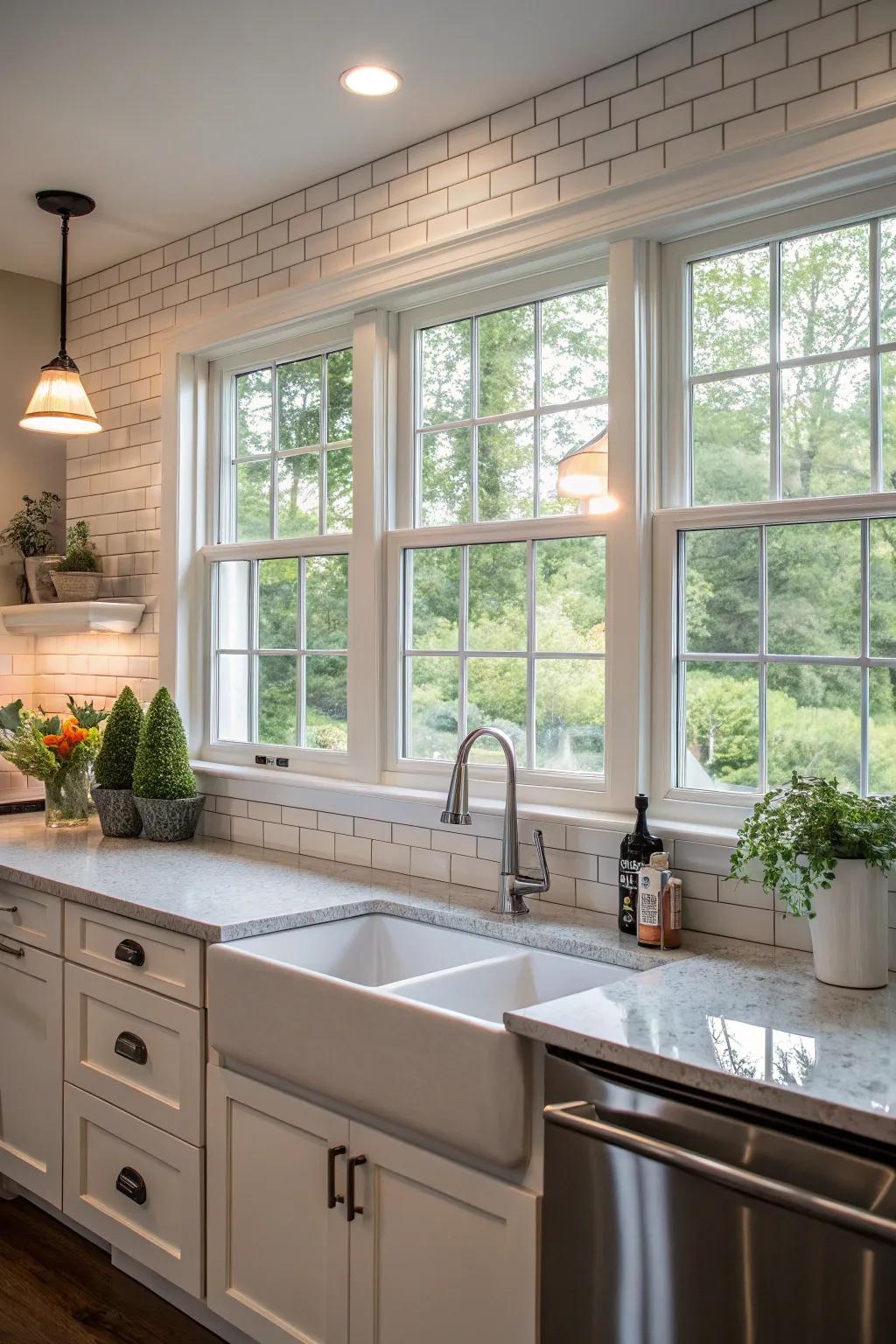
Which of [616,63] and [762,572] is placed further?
[616,63]

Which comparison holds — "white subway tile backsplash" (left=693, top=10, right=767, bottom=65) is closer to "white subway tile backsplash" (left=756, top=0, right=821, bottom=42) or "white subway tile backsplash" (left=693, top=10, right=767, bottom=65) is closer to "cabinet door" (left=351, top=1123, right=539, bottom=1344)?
"white subway tile backsplash" (left=756, top=0, right=821, bottom=42)

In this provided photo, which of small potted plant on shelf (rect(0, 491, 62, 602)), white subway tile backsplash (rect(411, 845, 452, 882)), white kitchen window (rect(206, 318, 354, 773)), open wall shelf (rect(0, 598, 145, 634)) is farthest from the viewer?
small potted plant on shelf (rect(0, 491, 62, 602))

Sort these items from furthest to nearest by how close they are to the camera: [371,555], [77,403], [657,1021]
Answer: [77,403] → [371,555] → [657,1021]

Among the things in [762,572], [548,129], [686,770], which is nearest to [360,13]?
[548,129]

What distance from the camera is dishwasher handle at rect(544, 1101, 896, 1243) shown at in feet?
4.62

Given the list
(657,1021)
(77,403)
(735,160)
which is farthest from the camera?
(77,403)

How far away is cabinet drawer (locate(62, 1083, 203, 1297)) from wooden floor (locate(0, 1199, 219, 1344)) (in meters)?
0.10

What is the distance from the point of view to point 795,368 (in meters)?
2.42

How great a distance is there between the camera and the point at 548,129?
276 cm

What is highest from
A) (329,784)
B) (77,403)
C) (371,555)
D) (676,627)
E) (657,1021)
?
(77,403)

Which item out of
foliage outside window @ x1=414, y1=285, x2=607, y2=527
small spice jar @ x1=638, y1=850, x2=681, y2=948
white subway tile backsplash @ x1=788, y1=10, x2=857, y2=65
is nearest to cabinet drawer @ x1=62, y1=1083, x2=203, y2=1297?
small spice jar @ x1=638, y1=850, x2=681, y2=948

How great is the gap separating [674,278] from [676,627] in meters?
0.81

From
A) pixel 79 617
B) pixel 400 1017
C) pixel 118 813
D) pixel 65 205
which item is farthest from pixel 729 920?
pixel 65 205

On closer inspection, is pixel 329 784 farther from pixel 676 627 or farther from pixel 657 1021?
pixel 657 1021
